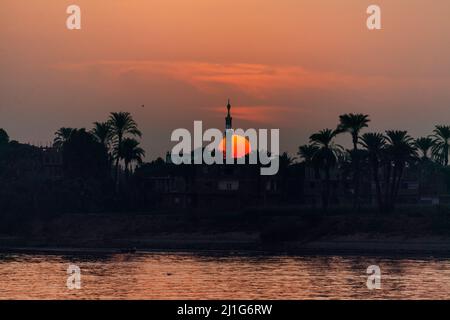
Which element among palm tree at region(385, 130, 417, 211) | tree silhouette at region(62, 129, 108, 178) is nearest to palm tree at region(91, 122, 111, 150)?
tree silhouette at region(62, 129, 108, 178)

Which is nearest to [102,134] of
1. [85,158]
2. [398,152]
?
[85,158]

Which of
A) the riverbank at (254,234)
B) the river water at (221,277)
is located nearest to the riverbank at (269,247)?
the riverbank at (254,234)

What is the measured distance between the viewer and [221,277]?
76062mm

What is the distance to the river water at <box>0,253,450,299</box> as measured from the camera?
64812 millimetres

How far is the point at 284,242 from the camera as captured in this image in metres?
111

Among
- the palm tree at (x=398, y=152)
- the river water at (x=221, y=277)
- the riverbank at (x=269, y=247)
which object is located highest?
the palm tree at (x=398, y=152)

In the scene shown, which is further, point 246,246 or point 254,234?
point 254,234

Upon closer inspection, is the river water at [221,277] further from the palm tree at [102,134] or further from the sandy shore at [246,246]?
Result: the palm tree at [102,134]

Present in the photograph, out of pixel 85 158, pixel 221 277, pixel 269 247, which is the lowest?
pixel 221 277

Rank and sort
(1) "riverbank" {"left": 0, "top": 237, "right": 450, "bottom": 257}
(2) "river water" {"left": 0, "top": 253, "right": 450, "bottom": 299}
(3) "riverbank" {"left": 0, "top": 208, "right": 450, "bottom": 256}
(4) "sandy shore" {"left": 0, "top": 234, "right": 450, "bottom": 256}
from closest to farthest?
(2) "river water" {"left": 0, "top": 253, "right": 450, "bottom": 299} < (1) "riverbank" {"left": 0, "top": 237, "right": 450, "bottom": 257} < (4) "sandy shore" {"left": 0, "top": 234, "right": 450, "bottom": 256} < (3) "riverbank" {"left": 0, "top": 208, "right": 450, "bottom": 256}

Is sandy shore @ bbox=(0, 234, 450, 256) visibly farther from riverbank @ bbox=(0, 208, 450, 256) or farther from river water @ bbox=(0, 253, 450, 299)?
river water @ bbox=(0, 253, 450, 299)

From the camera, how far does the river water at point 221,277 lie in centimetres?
6481

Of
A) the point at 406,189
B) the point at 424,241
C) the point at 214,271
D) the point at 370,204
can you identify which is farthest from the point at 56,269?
the point at 406,189

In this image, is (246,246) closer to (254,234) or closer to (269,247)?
(269,247)
